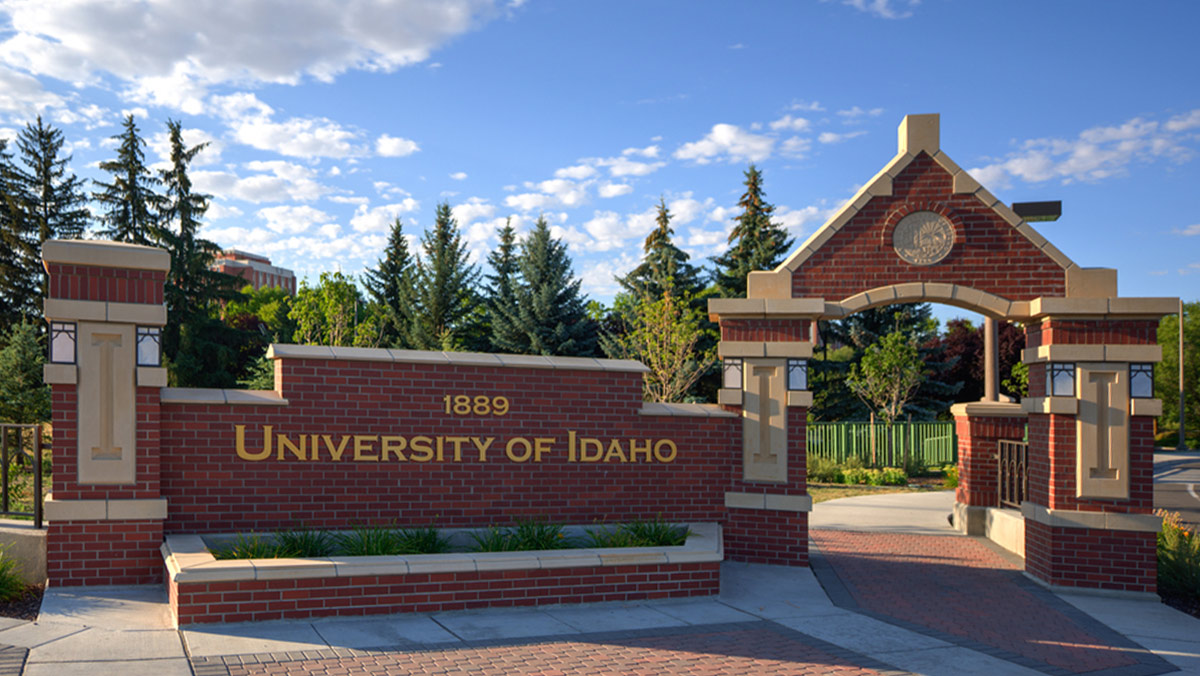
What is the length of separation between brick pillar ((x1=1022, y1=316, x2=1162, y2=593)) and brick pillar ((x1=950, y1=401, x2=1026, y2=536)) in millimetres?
3082

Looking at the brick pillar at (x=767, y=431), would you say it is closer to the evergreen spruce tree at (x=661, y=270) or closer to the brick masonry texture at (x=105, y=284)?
the brick masonry texture at (x=105, y=284)

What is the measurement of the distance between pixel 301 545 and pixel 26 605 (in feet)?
7.60

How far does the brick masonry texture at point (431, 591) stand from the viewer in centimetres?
677

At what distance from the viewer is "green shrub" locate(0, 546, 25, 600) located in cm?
738

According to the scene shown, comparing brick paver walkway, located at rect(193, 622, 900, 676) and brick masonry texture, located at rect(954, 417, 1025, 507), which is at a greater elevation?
brick masonry texture, located at rect(954, 417, 1025, 507)

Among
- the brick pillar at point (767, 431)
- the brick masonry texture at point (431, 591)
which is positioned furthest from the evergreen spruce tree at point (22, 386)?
the brick pillar at point (767, 431)

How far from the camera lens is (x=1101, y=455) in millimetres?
9672

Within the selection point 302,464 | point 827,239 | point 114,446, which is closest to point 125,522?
point 114,446

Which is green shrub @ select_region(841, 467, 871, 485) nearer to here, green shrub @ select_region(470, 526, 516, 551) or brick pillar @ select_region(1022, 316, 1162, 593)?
brick pillar @ select_region(1022, 316, 1162, 593)

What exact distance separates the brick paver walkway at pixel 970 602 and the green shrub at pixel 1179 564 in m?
1.58

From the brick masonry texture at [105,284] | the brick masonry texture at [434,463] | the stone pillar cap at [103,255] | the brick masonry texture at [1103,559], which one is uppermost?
the stone pillar cap at [103,255]

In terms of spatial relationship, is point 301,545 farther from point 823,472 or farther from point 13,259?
point 13,259

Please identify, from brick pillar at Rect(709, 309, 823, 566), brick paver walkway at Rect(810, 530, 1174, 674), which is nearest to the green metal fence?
brick paver walkway at Rect(810, 530, 1174, 674)

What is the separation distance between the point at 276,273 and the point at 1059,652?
5429 inches
